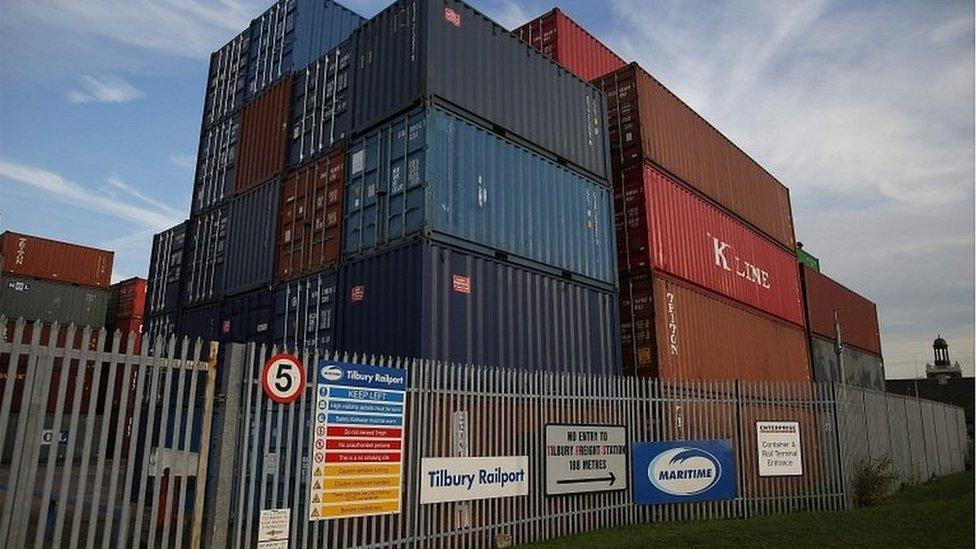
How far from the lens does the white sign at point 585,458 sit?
9.61 m

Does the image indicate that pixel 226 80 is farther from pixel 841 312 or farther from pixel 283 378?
pixel 841 312

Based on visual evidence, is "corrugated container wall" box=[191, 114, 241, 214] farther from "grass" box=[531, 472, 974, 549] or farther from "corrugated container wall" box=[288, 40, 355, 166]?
"grass" box=[531, 472, 974, 549]

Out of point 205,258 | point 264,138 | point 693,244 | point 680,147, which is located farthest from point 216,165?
point 693,244

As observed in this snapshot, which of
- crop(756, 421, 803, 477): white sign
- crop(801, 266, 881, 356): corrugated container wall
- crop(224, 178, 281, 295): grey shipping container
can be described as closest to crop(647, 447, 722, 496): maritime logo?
crop(756, 421, 803, 477): white sign

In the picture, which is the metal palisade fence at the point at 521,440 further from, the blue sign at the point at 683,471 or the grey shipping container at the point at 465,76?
the grey shipping container at the point at 465,76

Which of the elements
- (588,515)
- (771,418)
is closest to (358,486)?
(588,515)

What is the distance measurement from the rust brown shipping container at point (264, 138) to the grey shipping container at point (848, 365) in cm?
1840

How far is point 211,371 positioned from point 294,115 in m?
9.70

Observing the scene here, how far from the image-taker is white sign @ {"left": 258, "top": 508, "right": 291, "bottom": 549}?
6.50 metres

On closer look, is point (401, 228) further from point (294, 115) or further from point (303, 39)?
point (303, 39)

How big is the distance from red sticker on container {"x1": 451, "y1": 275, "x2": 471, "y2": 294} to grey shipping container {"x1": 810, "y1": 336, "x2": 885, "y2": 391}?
15.8 m

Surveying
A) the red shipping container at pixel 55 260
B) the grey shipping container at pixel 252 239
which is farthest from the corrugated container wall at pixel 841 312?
the red shipping container at pixel 55 260

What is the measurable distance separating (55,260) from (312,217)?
2398 centimetres

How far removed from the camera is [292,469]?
7398 millimetres
